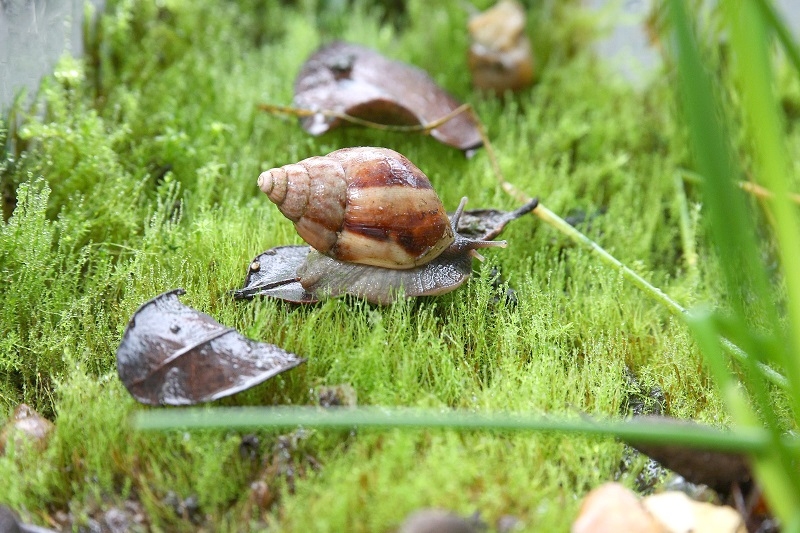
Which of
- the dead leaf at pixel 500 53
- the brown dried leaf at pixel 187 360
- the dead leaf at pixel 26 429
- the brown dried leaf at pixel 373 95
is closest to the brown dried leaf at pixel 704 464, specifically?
the brown dried leaf at pixel 187 360

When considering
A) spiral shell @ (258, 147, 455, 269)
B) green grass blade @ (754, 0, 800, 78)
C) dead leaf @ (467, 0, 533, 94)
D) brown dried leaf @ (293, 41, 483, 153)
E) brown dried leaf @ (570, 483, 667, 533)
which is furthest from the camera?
dead leaf @ (467, 0, 533, 94)

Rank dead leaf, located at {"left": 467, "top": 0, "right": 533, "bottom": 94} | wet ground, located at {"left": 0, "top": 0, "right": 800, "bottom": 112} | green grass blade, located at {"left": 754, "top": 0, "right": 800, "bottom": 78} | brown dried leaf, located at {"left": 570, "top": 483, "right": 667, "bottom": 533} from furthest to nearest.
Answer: dead leaf, located at {"left": 467, "top": 0, "right": 533, "bottom": 94} → wet ground, located at {"left": 0, "top": 0, "right": 800, "bottom": 112} → green grass blade, located at {"left": 754, "top": 0, "right": 800, "bottom": 78} → brown dried leaf, located at {"left": 570, "top": 483, "right": 667, "bottom": 533}

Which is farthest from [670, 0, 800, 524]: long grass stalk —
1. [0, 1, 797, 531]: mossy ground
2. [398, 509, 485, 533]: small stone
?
[398, 509, 485, 533]: small stone

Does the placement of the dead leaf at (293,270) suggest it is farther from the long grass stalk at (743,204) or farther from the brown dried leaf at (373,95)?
the long grass stalk at (743,204)

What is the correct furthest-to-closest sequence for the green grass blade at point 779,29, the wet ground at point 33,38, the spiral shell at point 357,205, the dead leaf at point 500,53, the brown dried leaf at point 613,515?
1. the dead leaf at point 500,53
2. the wet ground at point 33,38
3. the spiral shell at point 357,205
4. the green grass blade at point 779,29
5. the brown dried leaf at point 613,515

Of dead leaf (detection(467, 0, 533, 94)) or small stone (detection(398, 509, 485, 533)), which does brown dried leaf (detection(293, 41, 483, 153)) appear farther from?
small stone (detection(398, 509, 485, 533))

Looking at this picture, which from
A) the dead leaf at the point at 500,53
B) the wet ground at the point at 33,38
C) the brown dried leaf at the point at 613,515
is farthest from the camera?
the dead leaf at the point at 500,53

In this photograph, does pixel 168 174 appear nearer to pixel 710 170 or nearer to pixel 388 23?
pixel 710 170
